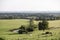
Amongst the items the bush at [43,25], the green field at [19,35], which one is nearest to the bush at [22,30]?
the green field at [19,35]

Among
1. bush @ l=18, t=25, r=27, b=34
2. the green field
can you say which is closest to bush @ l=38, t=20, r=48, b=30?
the green field

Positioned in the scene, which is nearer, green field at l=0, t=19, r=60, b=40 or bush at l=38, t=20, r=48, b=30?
green field at l=0, t=19, r=60, b=40

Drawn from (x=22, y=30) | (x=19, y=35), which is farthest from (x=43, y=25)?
(x=19, y=35)

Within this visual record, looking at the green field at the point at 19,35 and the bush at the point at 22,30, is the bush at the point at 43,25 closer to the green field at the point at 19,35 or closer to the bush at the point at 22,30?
the green field at the point at 19,35

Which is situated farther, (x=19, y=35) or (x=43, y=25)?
(x=43, y=25)

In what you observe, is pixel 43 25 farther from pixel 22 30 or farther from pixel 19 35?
pixel 19 35

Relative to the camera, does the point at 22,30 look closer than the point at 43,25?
Yes

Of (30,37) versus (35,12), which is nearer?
(30,37)

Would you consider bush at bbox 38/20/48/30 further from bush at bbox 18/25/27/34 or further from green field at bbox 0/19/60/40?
bush at bbox 18/25/27/34

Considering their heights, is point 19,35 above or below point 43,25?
below
